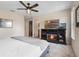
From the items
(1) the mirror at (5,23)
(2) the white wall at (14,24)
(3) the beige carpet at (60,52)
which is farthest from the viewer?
(1) the mirror at (5,23)

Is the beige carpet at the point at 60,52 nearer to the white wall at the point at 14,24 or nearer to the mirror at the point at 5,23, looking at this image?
the white wall at the point at 14,24

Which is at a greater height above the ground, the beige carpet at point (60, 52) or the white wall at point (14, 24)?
the white wall at point (14, 24)

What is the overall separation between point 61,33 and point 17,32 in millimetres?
2310

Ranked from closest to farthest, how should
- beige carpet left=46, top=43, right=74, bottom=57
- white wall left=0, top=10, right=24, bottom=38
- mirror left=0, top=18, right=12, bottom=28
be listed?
beige carpet left=46, top=43, right=74, bottom=57 < white wall left=0, top=10, right=24, bottom=38 < mirror left=0, top=18, right=12, bottom=28

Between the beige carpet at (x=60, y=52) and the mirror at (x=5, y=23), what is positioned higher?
the mirror at (x=5, y=23)

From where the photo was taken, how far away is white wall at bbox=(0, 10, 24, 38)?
4.98 m

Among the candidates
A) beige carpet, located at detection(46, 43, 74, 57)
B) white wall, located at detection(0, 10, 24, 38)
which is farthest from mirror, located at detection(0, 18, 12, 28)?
beige carpet, located at detection(46, 43, 74, 57)

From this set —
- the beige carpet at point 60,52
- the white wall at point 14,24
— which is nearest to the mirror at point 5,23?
the white wall at point 14,24

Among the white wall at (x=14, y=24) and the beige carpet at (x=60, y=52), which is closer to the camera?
the beige carpet at (x=60, y=52)

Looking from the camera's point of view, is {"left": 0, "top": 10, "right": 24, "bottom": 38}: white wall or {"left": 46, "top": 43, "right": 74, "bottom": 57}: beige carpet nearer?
{"left": 46, "top": 43, "right": 74, "bottom": 57}: beige carpet

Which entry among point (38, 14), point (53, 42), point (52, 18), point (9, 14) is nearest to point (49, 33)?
point (53, 42)

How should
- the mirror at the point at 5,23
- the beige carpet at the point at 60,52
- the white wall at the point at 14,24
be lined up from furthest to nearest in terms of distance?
the mirror at the point at 5,23
the white wall at the point at 14,24
the beige carpet at the point at 60,52

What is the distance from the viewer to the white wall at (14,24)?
16.3ft

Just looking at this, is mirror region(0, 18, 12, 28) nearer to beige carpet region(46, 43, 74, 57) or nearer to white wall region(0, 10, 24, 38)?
white wall region(0, 10, 24, 38)
